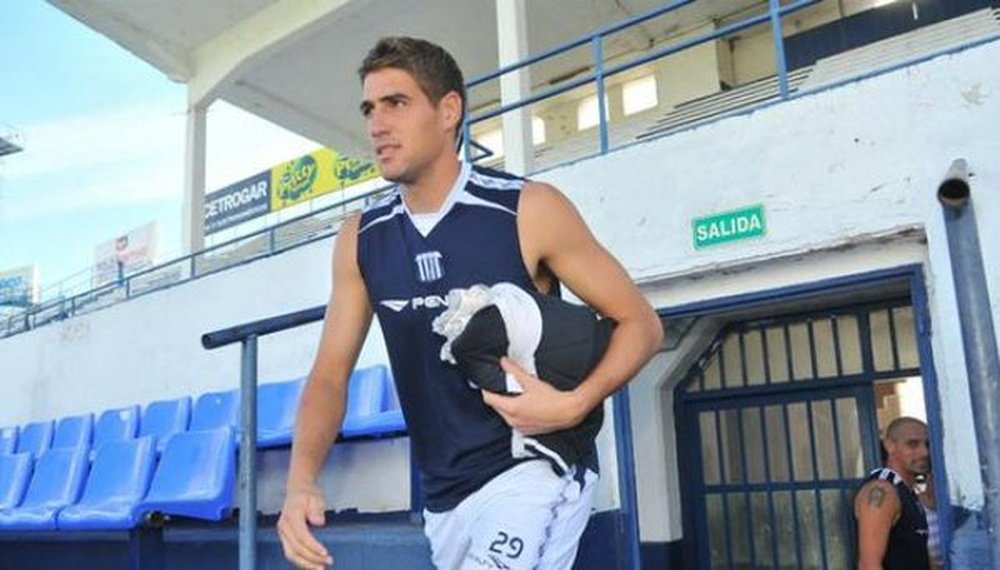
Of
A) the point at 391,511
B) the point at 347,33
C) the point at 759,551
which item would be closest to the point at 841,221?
the point at 759,551

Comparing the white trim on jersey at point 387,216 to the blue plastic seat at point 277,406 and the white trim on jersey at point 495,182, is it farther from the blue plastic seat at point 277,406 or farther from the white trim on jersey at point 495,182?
the blue plastic seat at point 277,406

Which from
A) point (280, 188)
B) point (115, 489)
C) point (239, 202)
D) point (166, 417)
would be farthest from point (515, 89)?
point (239, 202)

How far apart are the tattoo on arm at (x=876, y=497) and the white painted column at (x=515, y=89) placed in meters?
3.41

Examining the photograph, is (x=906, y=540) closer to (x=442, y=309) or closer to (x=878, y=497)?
(x=878, y=497)

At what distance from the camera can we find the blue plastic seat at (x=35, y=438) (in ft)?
26.0

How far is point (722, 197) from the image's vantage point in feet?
14.5

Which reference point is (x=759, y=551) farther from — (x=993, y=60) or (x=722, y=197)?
(x=993, y=60)

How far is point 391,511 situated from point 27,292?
23.0 m

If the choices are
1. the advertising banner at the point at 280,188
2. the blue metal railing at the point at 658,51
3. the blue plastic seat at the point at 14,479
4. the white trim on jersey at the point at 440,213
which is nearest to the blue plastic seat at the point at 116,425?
the blue plastic seat at the point at 14,479

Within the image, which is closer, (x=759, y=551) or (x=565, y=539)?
(x=565, y=539)

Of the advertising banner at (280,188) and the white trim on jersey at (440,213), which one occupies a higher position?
the advertising banner at (280,188)

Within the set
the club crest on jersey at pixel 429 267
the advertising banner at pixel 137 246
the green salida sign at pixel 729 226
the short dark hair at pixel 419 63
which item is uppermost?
the advertising banner at pixel 137 246

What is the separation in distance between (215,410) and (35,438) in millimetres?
2731

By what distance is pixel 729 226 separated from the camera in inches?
172
